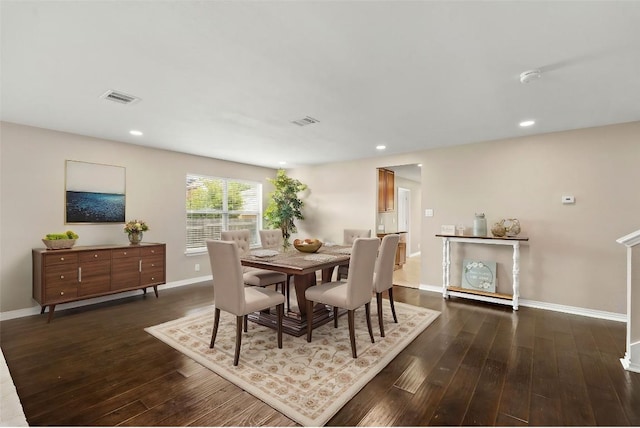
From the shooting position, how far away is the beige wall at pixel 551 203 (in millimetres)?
3525

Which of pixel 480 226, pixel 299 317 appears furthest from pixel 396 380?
pixel 480 226

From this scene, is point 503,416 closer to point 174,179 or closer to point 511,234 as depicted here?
point 511,234

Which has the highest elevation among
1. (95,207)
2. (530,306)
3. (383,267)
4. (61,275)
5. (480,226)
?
(95,207)

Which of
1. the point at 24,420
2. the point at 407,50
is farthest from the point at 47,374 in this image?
the point at 407,50

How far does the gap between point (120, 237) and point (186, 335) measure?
246 cm

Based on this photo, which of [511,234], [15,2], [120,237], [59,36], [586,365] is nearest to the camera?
[15,2]

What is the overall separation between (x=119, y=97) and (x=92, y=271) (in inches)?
92.1

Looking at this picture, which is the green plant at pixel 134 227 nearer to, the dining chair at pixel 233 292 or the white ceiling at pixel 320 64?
the white ceiling at pixel 320 64

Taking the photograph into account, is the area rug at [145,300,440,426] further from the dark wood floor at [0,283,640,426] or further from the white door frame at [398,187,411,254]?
the white door frame at [398,187,411,254]

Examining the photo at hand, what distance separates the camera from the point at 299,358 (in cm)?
248

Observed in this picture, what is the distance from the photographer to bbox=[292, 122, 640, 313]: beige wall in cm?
353

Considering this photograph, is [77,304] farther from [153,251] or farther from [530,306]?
[530,306]

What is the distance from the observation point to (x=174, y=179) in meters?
5.07

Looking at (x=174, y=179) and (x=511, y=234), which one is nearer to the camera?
(x=511, y=234)
